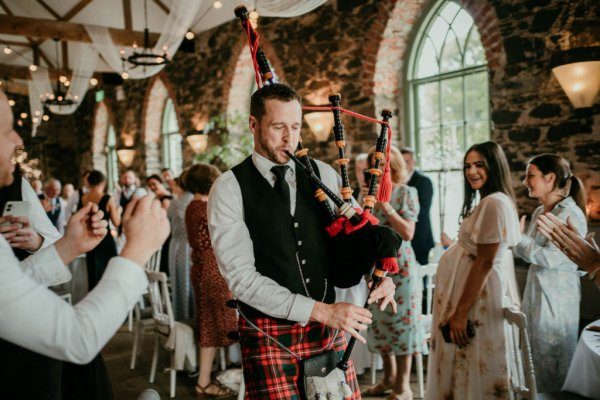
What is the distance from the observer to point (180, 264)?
475cm

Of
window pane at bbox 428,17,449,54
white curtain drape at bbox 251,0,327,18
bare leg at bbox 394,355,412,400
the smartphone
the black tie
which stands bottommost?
bare leg at bbox 394,355,412,400

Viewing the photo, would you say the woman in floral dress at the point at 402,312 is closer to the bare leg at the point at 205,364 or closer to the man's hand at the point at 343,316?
the bare leg at the point at 205,364

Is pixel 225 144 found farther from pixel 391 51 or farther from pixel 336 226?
pixel 336 226

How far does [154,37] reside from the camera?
927 cm

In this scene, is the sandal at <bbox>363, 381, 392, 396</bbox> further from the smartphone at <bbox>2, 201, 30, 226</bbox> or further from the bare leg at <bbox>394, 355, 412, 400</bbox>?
the smartphone at <bbox>2, 201, 30, 226</bbox>

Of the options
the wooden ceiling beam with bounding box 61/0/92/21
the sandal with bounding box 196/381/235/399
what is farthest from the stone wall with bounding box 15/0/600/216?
the sandal with bounding box 196/381/235/399

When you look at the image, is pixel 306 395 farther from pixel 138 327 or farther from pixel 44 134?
pixel 44 134

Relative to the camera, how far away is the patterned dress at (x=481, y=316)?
2.31 meters

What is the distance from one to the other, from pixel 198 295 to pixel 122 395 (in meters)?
0.96

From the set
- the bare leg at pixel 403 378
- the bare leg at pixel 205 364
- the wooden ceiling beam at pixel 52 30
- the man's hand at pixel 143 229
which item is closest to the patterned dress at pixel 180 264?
the bare leg at pixel 205 364

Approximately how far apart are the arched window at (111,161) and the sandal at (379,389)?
1108 cm

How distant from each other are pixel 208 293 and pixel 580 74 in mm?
3365

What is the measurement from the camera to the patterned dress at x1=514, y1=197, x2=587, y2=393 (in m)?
2.92

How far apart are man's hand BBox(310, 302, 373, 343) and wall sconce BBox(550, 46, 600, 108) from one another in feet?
11.5
